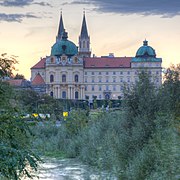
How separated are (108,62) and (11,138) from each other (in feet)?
392

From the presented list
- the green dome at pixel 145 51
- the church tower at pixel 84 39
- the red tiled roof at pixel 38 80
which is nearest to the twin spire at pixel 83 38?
the church tower at pixel 84 39

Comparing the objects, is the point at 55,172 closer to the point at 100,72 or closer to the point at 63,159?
the point at 63,159

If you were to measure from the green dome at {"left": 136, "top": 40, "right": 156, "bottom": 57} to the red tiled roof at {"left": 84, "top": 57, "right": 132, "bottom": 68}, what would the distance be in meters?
2.88

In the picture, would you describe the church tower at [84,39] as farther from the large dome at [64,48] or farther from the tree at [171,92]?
the tree at [171,92]

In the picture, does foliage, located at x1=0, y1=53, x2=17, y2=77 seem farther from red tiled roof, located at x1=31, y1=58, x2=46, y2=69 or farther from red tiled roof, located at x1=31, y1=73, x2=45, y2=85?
red tiled roof, located at x1=31, y1=58, x2=46, y2=69

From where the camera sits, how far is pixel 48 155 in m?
27.7

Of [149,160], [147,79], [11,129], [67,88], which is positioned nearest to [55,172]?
[147,79]

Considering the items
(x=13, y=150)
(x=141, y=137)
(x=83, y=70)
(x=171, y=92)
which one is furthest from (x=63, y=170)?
(x=83, y=70)

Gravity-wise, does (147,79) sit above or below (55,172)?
above

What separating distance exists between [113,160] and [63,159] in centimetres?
1202

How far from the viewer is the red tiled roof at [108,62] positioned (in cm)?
12662

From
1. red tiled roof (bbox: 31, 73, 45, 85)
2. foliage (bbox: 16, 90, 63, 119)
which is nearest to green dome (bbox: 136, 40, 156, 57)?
red tiled roof (bbox: 31, 73, 45, 85)

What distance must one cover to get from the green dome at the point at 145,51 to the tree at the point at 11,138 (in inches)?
4639

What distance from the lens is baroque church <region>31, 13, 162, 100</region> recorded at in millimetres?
125562
